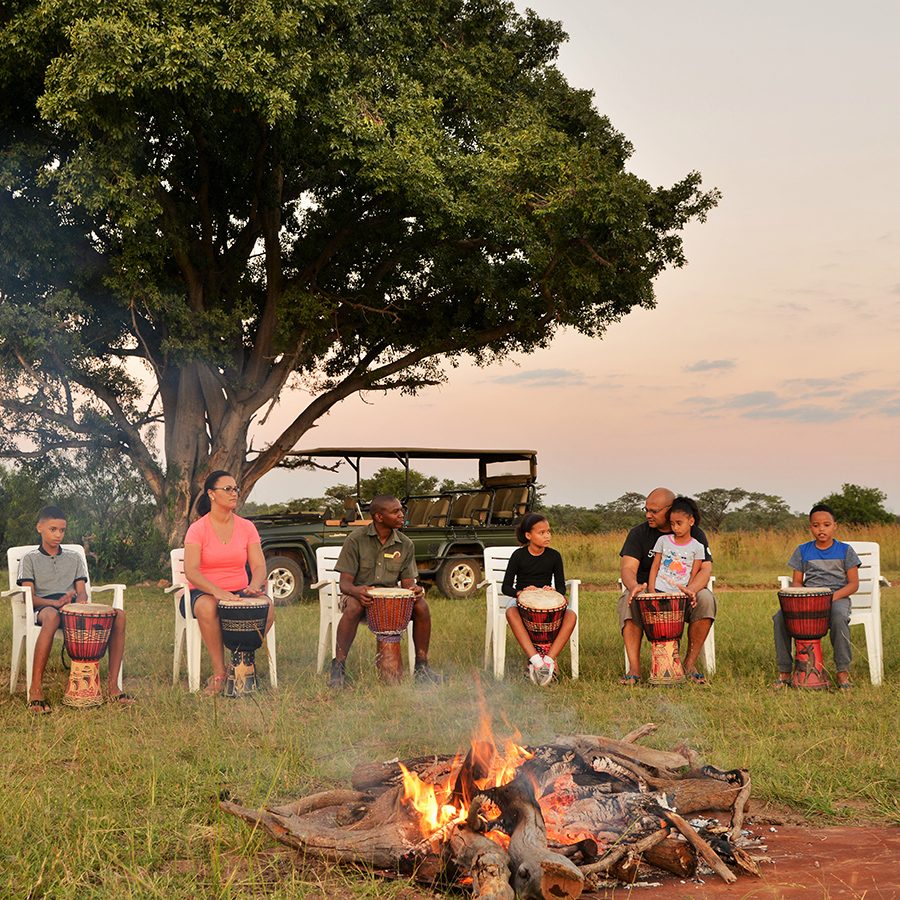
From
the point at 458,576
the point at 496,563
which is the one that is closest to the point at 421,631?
the point at 496,563

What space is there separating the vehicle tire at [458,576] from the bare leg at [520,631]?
7.04m

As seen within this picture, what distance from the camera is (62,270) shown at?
668 inches

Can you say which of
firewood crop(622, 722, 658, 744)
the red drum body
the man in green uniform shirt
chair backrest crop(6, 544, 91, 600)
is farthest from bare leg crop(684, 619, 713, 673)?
chair backrest crop(6, 544, 91, 600)

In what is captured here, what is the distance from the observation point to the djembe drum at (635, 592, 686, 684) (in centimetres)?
784

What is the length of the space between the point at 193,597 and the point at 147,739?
6.20 ft

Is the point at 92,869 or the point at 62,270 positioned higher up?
the point at 62,270

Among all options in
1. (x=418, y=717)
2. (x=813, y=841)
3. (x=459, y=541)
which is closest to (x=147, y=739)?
(x=418, y=717)

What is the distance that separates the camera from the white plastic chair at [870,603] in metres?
7.92

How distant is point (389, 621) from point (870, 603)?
3419mm

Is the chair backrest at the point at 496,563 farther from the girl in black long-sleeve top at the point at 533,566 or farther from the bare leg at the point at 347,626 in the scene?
the bare leg at the point at 347,626

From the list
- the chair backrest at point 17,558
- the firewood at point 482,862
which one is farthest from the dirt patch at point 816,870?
the chair backrest at point 17,558

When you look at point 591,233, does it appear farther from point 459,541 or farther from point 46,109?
point 46,109

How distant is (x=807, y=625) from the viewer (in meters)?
7.73

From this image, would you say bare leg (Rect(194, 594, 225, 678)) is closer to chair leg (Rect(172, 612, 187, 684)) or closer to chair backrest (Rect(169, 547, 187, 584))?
chair leg (Rect(172, 612, 187, 684))
